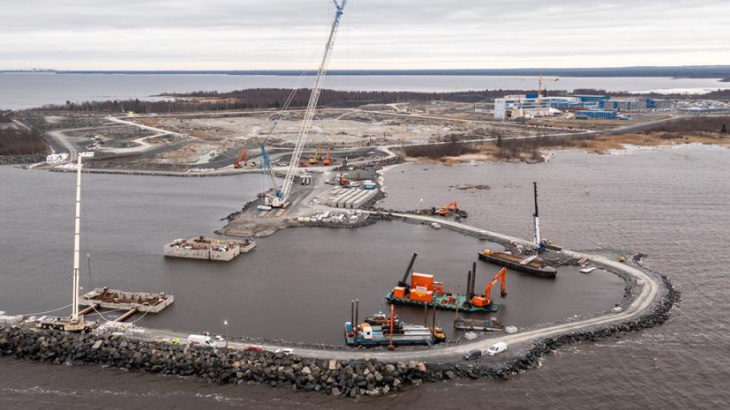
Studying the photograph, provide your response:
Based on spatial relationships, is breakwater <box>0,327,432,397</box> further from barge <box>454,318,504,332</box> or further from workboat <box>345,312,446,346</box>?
barge <box>454,318,504,332</box>

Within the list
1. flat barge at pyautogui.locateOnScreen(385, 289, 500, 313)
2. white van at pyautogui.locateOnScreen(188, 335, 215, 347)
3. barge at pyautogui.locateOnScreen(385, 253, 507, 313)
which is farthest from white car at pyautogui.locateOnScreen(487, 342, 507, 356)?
white van at pyautogui.locateOnScreen(188, 335, 215, 347)

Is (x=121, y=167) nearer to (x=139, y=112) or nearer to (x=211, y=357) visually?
(x=211, y=357)

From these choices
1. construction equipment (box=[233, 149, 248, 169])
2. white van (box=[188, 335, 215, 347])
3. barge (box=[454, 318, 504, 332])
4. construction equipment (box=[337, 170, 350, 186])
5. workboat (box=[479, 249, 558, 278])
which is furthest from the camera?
construction equipment (box=[233, 149, 248, 169])

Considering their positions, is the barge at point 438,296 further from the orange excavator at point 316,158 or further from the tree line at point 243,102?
the tree line at point 243,102

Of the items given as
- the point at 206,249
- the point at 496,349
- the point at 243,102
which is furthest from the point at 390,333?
the point at 243,102

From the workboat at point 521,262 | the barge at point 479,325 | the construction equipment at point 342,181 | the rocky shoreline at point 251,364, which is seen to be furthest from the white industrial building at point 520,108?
the rocky shoreline at point 251,364

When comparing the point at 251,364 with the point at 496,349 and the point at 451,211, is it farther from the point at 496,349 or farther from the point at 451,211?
the point at 451,211
